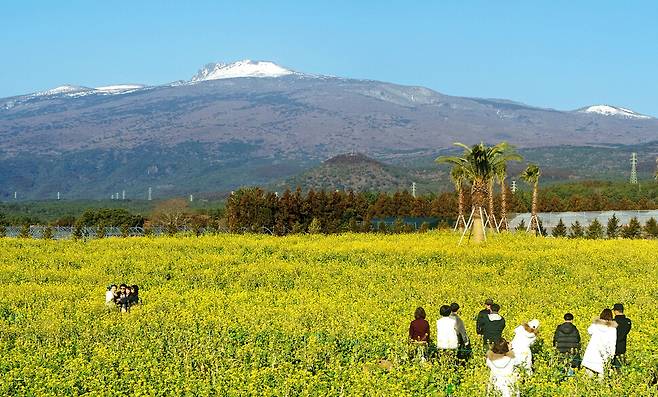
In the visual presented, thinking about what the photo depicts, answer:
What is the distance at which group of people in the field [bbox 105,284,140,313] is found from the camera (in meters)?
26.4

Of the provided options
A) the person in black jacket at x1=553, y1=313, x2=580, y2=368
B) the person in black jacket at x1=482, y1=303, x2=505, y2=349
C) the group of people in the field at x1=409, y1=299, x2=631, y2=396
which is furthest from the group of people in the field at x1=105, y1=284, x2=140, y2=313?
the person in black jacket at x1=553, y1=313, x2=580, y2=368

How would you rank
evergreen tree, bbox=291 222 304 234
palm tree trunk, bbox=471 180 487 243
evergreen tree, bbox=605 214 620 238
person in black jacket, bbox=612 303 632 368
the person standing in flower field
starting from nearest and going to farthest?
person in black jacket, bbox=612 303 632 368 → the person standing in flower field → palm tree trunk, bbox=471 180 487 243 → evergreen tree, bbox=605 214 620 238 → evergreen tree, bbox=291 222 304 234

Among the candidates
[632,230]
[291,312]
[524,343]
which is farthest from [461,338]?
[632,230]

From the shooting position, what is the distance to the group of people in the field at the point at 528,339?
17328 millimetres

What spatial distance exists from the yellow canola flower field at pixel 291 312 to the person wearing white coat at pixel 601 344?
0.52 meters

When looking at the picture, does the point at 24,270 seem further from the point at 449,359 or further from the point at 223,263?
the point at 449,359

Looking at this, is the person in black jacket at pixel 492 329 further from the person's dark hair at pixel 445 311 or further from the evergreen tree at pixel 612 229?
the evergreen tree at pixel 612 229

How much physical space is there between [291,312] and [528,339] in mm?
8463

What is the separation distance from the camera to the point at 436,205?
109812 mm

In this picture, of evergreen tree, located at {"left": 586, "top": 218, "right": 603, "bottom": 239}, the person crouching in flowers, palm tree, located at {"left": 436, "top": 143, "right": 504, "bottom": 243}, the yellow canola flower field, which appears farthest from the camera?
evergreen tree, located at {"left": 586, "top": 218, "right": 603, "bottom": 239}

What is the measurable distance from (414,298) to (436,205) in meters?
82.3

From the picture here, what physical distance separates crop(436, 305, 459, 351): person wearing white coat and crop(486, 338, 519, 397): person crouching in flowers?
239 centimetres

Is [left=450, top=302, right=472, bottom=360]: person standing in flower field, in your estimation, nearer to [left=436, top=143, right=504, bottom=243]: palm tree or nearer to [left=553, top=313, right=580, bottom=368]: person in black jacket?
[left=553, top=313, right=580, bottom=368]: person in black jacket

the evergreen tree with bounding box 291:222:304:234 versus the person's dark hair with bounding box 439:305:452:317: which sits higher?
the person's dark hair with bounding box 439:305:452:317
